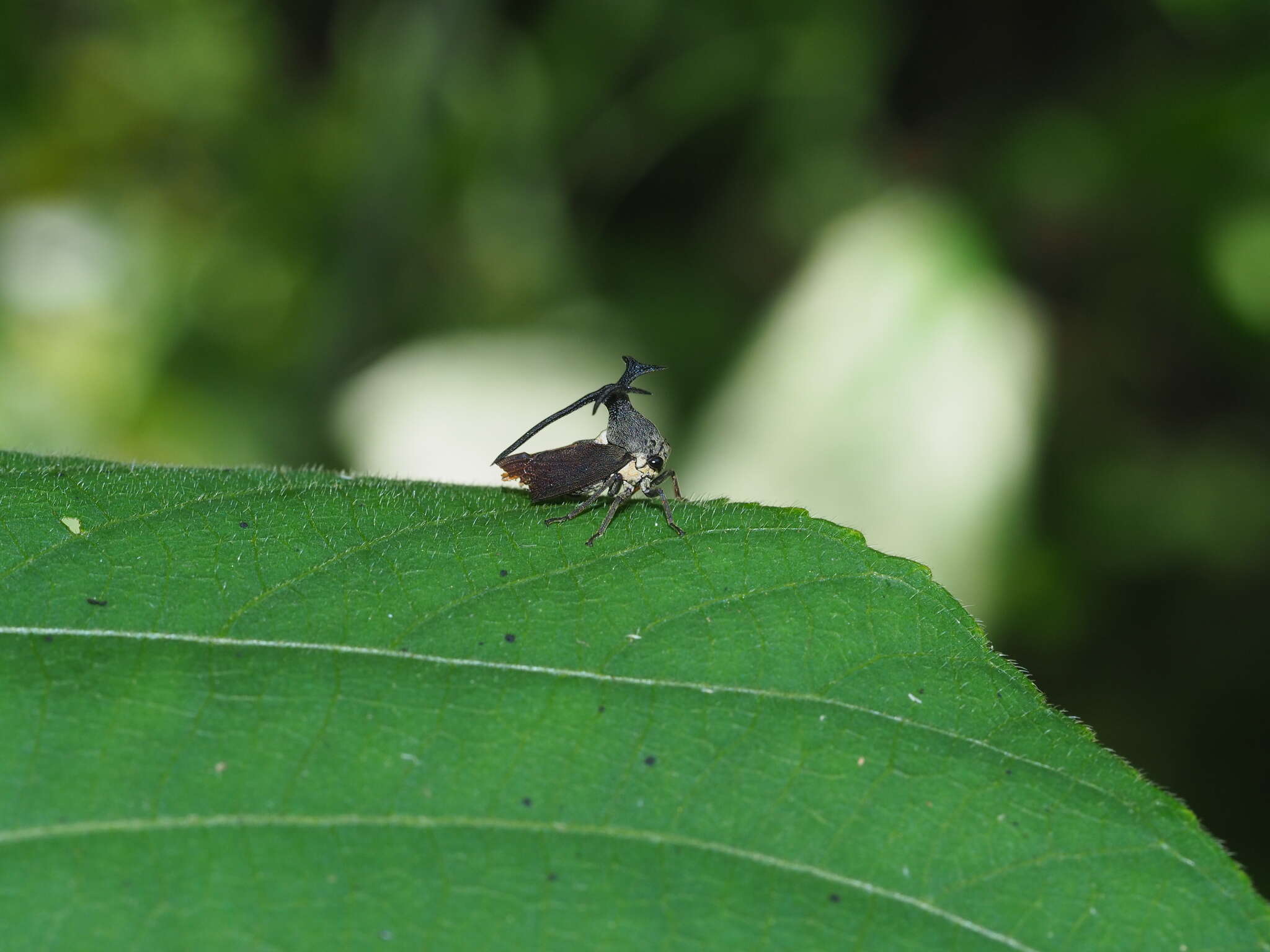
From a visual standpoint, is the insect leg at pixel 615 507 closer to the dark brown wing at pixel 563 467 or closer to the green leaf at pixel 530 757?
the dark brown wing at pixel 563 467

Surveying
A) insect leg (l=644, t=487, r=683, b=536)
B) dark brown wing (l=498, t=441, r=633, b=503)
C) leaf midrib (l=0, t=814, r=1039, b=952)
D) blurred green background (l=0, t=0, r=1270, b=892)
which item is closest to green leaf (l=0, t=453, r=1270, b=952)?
leaf midrib (l=0, t=814, r=1039, b=952)

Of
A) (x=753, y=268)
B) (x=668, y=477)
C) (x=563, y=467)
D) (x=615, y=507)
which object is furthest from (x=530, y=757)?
(x=753, y=268)

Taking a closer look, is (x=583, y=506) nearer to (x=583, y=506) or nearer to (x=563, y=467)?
(x=583, y=506)

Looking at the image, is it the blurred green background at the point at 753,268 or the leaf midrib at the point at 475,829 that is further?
the blurred green background at the point at 753,268

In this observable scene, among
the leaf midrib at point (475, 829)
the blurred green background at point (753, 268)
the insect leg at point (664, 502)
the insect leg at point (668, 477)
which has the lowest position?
the leaf midrib at point (475, 829)

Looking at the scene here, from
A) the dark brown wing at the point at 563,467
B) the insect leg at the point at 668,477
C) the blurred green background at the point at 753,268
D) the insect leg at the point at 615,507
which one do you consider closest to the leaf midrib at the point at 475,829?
the insect leg at the point at 615,507

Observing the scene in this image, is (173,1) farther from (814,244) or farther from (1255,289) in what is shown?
(1255,289)
